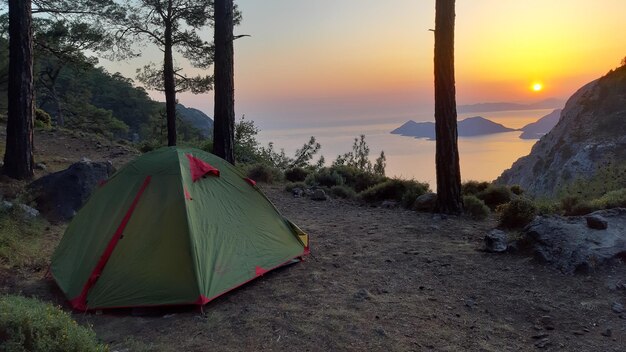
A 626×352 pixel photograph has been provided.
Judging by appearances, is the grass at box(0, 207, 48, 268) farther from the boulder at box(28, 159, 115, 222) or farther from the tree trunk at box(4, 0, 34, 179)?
the tree trunk at box(4, 0, 34, 179)

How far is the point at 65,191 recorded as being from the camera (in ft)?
25.7

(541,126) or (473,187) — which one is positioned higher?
(541,126)

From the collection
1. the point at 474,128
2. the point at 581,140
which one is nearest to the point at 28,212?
the point at 474,128

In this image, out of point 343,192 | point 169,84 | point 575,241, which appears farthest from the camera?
point 169,84

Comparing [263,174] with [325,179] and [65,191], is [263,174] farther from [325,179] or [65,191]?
[65,191]

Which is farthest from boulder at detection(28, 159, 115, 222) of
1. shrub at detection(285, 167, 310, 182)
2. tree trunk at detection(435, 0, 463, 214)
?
tree trunk at detection(435, 0, 463, 214)

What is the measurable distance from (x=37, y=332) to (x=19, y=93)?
8097 millimetres

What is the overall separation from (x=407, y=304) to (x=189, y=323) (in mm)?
2103

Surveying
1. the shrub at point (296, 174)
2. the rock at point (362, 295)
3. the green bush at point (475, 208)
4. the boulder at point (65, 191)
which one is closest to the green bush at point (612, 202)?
the green bush at point (475, 208)

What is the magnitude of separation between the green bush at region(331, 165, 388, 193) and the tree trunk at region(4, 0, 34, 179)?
24.0 ft

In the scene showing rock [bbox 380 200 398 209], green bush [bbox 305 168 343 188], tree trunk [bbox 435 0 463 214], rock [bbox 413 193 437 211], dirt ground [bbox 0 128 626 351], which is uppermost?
tree trunk [bbox 435 0 463 214]

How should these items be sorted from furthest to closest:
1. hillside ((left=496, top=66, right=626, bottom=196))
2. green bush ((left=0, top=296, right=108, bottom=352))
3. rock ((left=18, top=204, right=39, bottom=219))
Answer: hillside ((left=496, top=66, right=626, bottom=196))
rock ((left=18, top=204, right=39, bottom=219))
green bush ((left=0, top=296, right=108, bottom=352))

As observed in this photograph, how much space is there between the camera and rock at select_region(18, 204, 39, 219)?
6.97 metres

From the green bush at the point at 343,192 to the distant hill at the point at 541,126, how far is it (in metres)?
21.1
